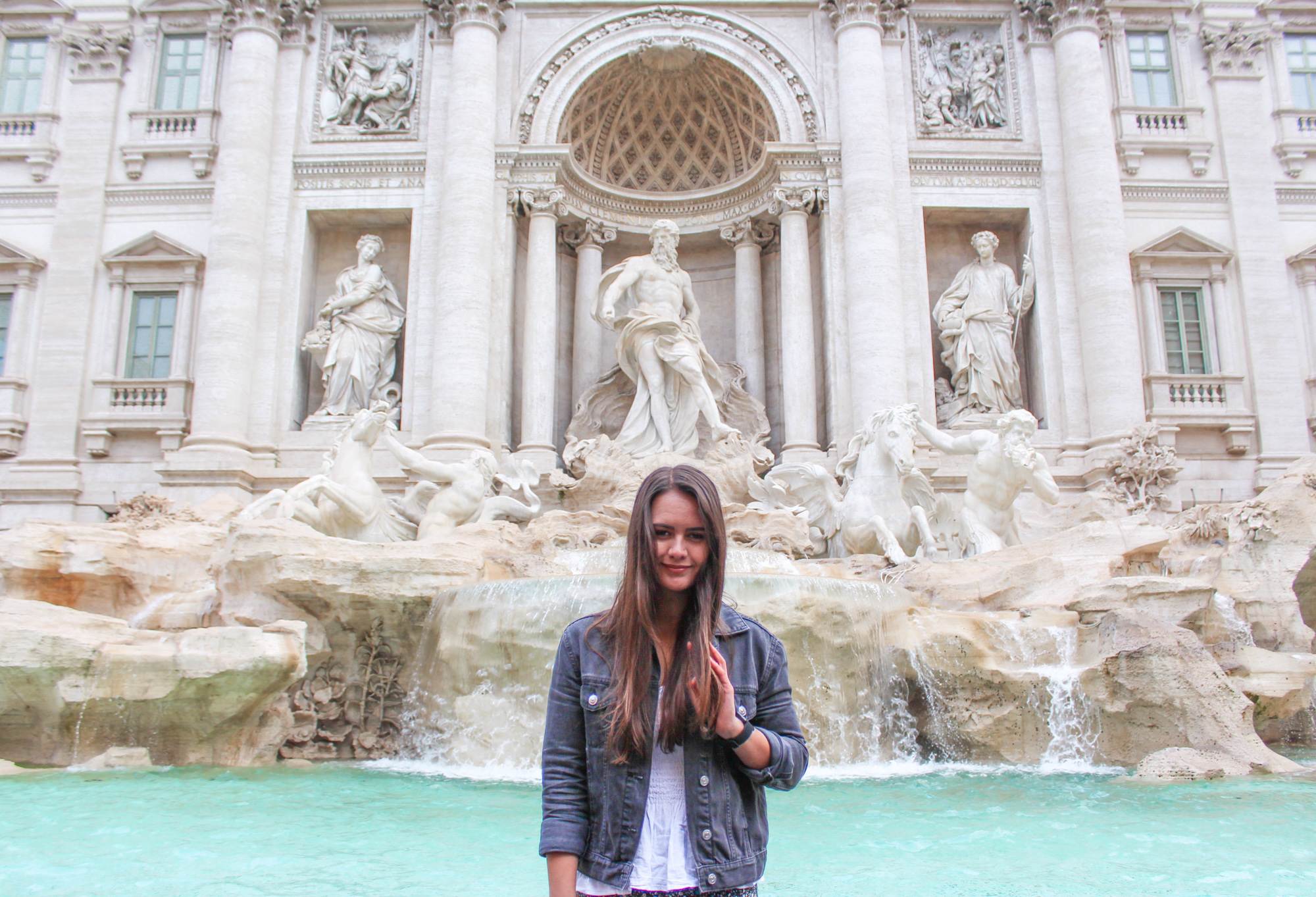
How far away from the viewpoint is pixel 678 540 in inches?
84.4

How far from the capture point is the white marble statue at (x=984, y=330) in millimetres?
16109

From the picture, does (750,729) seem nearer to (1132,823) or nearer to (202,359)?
(1132,823)

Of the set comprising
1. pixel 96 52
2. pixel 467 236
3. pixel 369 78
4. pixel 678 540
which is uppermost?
pixel 96 52

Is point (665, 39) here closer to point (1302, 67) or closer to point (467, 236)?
point (467, 236)

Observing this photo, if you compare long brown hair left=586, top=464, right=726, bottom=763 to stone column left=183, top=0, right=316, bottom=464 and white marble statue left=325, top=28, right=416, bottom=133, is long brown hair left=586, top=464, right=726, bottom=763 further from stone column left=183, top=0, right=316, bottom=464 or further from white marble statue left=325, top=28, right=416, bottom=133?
white marble statue left=325, top=28, right=416, bottom=133

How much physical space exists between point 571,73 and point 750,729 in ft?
54.2

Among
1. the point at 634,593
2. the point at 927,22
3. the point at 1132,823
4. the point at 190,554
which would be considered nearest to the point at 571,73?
the point at 927,22

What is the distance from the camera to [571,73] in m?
17.1

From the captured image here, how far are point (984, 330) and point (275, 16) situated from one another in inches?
503

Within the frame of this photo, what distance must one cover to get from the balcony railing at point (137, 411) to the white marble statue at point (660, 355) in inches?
269

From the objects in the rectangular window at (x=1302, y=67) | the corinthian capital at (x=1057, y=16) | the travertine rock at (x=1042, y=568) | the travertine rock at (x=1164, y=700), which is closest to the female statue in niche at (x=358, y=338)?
the travertine rock at (x=1042, y=568)

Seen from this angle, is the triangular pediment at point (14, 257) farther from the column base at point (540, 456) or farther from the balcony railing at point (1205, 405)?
the balcony railing at point (1205, 405)

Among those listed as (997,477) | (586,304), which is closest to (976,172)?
(586,304)

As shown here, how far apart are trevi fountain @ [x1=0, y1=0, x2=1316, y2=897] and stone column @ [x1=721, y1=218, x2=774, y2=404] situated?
0.07m
